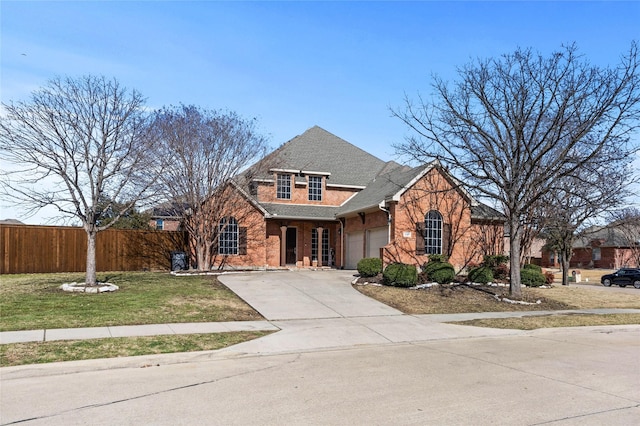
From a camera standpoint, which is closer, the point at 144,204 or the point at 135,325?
the point at 135,325

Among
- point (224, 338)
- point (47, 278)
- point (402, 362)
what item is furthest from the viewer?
point (47, 278)

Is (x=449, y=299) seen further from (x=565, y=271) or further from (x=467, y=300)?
(x=565, y=271)

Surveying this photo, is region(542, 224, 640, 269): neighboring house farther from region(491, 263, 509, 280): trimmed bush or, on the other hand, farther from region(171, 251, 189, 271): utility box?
region(171, 251, 189, 271): utility box

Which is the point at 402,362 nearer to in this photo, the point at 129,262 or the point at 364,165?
the point at 129,262

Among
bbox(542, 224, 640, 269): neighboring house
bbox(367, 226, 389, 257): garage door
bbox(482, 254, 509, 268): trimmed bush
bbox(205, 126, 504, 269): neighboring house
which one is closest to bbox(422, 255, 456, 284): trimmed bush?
bbox(205, 126, 504, 269): neighboring house

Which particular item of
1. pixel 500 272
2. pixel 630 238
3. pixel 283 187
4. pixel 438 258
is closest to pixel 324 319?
pixel 438 258

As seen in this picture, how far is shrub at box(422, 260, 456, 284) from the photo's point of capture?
2095 centimetres

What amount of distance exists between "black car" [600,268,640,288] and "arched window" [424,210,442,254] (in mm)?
17934

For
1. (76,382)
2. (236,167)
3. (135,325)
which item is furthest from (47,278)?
(76,382)

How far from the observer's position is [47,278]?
21188 mm

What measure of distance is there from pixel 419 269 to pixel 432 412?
1836cm

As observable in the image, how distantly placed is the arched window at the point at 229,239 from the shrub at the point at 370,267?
8002mm

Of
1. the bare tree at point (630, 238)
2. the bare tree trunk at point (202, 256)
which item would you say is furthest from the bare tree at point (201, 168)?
the bare tree at point (630, 238)

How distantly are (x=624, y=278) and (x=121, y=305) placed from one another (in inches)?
1313
